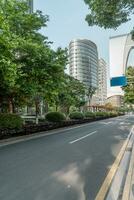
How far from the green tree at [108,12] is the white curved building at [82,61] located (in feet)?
468

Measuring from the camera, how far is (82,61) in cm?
15962

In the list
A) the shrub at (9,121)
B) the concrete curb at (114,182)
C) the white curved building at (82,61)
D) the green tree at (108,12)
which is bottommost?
the concrete curb at (114,182)

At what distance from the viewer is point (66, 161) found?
10828 mm

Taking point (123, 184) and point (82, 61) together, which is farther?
point (82, 61)

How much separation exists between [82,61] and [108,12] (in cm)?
14910

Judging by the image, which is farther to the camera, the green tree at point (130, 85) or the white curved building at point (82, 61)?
the white curved building at point (82, 61)

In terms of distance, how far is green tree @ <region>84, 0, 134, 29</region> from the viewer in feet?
37.1

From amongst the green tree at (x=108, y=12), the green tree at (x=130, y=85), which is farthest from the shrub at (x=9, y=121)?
the green tree at (x=130, y=85)

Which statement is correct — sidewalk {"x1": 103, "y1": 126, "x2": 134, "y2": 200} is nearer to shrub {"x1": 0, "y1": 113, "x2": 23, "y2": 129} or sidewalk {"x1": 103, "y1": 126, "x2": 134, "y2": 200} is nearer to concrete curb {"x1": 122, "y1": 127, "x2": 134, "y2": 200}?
concrete curb {"x1": 122, "y1": 127, "x2": 134, "y2": 200}

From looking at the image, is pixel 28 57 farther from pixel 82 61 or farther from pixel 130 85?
pixel 82 61

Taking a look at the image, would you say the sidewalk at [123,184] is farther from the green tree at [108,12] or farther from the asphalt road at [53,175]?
the green tree at [108,12]

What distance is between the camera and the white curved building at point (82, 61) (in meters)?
157

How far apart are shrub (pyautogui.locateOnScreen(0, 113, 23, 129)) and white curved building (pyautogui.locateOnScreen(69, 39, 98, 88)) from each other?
440 feet

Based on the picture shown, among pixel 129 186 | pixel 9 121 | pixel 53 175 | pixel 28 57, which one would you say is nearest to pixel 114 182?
pixel 129 186
